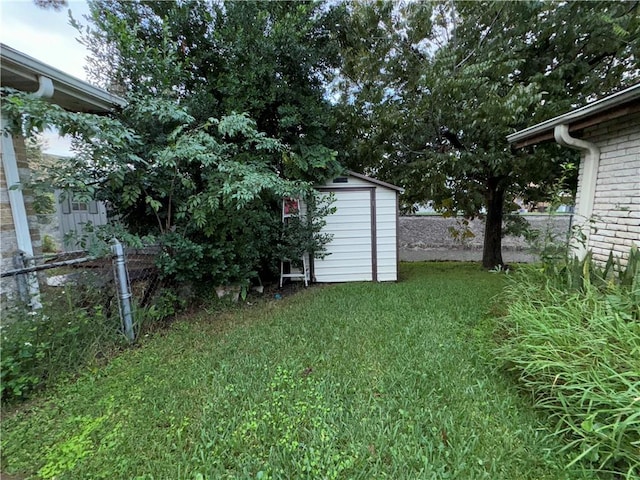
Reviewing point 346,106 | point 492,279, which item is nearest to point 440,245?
point 492,279

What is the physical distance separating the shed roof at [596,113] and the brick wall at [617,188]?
0.27 metres

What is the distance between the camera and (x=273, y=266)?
17.5 ft

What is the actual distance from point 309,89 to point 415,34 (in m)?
2.43

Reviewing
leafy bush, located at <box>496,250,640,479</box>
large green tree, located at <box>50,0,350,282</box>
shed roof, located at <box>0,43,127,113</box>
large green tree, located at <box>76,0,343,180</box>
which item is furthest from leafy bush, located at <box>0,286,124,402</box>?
leafy bush, located at <box>496,250,640,479</box>

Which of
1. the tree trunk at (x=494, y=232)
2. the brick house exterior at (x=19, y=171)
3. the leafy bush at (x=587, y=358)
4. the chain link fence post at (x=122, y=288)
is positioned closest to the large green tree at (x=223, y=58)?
the brick house exterior at (x=19, y=171)

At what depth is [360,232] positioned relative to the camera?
18.5 ft

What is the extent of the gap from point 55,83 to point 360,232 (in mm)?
4656

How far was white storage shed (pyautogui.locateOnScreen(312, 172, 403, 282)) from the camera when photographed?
18.2 ft

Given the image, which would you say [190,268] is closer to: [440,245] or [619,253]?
[619,253]

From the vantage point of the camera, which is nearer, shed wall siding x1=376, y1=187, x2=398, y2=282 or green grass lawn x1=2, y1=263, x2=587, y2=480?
green grass lawn x1=2, y1=263, x2=587, y2=480

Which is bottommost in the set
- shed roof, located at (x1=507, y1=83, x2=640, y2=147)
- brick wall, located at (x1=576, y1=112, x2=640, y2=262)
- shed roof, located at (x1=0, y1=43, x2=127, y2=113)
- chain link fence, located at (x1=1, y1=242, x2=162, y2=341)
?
chain link fence, located at (x1=1, y1=242, x2=162, y2=341)

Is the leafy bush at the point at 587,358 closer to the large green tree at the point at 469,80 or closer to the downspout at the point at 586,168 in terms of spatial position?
the downspout at the point at 586,168

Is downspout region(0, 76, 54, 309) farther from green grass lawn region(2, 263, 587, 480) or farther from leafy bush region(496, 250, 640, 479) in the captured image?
leafy bush region(496, 250, 640, 479)

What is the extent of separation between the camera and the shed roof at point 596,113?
2.60 m
